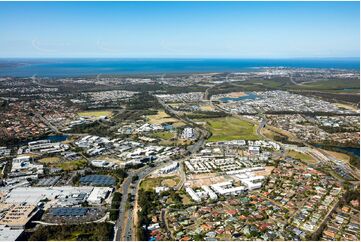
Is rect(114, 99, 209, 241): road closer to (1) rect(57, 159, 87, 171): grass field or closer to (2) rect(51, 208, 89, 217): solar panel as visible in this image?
(2) rect(51, 208, 89, 217): solar panel

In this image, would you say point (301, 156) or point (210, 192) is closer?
point (210, 192)

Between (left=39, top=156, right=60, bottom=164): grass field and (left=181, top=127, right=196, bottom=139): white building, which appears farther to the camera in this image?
(left=181, top=127, right=196, bottom=139): white building

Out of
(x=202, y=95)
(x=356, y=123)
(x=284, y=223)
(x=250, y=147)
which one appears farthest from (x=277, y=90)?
(x=284, y=223)

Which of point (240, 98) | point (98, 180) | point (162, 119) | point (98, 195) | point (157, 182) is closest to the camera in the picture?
point (98, 195)

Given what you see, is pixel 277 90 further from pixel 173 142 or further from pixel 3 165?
pixel 3 165

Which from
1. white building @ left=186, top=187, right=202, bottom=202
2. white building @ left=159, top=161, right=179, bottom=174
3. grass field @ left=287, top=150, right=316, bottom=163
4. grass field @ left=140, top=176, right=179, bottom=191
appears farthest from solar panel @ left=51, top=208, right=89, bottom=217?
grass field @ left=287, top=150, right=316, bottom=163

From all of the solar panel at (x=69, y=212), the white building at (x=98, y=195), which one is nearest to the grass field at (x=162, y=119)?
the white building at (x=98, y=195)

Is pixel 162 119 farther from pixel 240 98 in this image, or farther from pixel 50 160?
pixel 240 98

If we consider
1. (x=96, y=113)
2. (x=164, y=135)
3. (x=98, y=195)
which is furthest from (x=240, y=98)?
(x=98, y=195)

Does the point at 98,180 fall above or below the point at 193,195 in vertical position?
below
